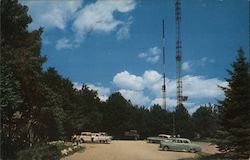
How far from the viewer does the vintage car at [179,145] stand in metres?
23.1

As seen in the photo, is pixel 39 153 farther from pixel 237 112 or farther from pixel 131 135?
pixel 237 112

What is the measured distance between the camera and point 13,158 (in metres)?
19.6

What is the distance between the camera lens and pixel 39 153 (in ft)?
67.1

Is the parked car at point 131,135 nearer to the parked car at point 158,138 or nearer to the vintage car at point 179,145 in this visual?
the parked car at point 158,138

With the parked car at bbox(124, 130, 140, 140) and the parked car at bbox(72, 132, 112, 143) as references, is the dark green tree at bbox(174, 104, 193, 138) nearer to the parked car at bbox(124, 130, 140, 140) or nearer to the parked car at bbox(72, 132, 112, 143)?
the parked car at bbox(124, 130, 140, 140)

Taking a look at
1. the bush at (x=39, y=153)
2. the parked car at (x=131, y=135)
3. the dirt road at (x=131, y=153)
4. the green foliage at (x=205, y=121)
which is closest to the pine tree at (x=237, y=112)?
the green foliage at (x=205, y=121)

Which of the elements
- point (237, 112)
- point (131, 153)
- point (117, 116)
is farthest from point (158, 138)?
point (237, 112)

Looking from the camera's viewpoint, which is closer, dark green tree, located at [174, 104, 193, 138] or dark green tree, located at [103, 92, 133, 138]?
dark green tree, located at [103, 92, 133, 138]

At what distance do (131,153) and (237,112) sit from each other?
5.44 metres

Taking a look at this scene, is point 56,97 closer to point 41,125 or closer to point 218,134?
point 41,125

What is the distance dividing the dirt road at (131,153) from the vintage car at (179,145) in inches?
9.8

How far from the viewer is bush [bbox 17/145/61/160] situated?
19.9m

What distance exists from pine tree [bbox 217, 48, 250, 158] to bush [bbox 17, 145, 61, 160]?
7.84 m

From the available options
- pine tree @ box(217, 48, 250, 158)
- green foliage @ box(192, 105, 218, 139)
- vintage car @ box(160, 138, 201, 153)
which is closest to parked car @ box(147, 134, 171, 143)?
vintage car @ box(160, 138, 201, 153)
